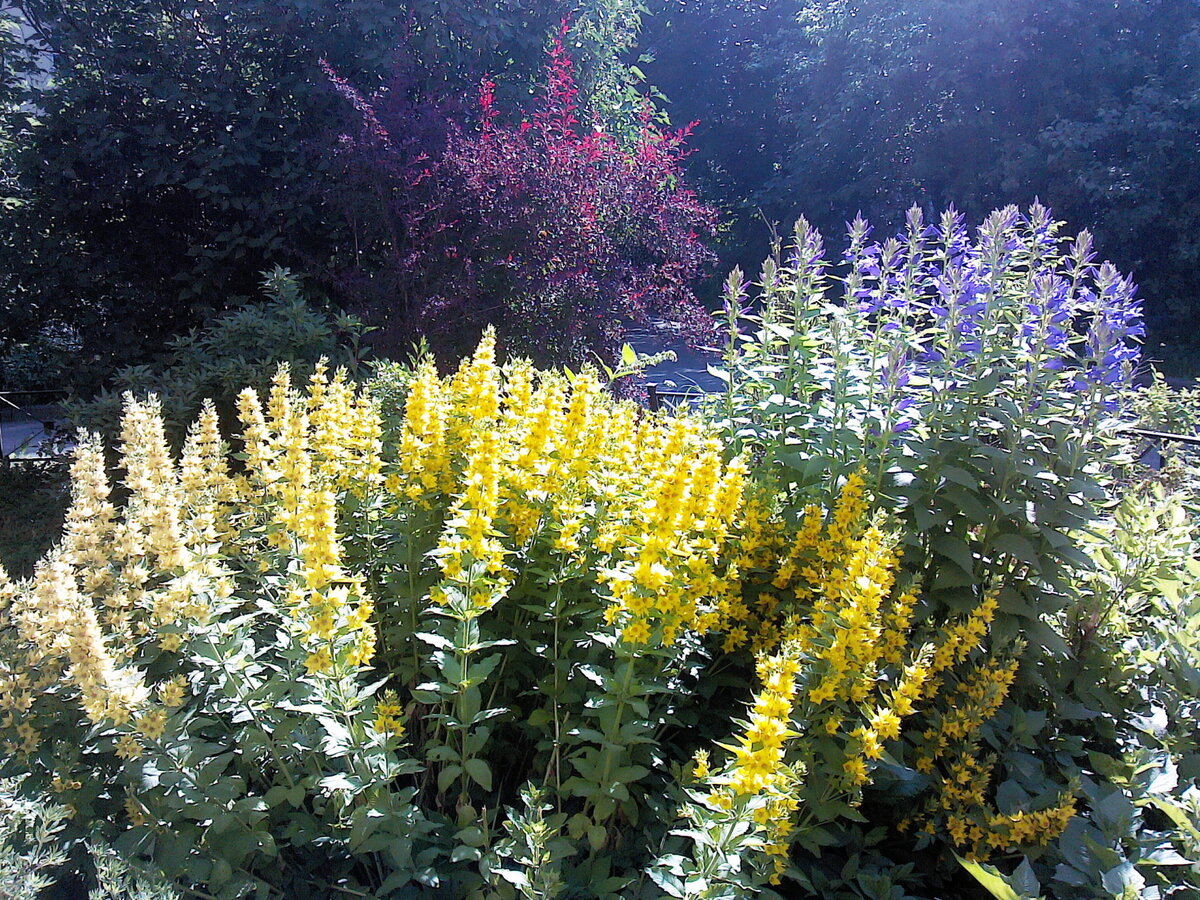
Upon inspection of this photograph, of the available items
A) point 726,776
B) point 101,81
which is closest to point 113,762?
point 726,776

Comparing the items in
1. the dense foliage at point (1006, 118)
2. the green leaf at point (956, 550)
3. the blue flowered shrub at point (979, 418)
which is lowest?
the green leaf at point (956, 550)

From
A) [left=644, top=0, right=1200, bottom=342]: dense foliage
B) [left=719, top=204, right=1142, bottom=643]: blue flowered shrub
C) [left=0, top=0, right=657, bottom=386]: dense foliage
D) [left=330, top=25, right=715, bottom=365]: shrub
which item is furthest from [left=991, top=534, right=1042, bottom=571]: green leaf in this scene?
[left=644, top=0, right=1200, bottom=342]: dense foliage

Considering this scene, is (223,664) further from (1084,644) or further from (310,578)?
(1084,644)

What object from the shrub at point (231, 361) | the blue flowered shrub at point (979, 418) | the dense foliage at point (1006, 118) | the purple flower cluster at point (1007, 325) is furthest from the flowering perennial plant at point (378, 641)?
the dense foliage at point (1006, 118)

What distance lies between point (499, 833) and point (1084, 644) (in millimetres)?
1860

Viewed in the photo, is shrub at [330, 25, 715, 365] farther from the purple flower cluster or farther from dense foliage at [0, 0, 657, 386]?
the purple flower cluster

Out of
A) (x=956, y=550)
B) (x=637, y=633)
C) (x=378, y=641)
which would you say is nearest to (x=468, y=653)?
(x=637, y=633)

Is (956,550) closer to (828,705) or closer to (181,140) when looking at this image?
(828,705)

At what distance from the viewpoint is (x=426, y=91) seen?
21.6 ft

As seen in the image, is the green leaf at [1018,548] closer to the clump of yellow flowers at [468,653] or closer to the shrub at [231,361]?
the clump of yellow flowers at [468,653]

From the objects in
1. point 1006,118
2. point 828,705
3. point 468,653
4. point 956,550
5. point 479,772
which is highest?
point 1006,118

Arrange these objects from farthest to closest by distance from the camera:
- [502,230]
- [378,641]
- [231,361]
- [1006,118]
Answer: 1. [1006,118]
2. [502,230]
3. [231,361]
4. [378,641]

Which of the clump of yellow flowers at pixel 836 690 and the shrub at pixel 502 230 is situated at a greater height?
the shrub at pixel 502 230

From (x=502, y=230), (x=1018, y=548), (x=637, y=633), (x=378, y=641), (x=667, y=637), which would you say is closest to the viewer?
(x=637, y=633)
